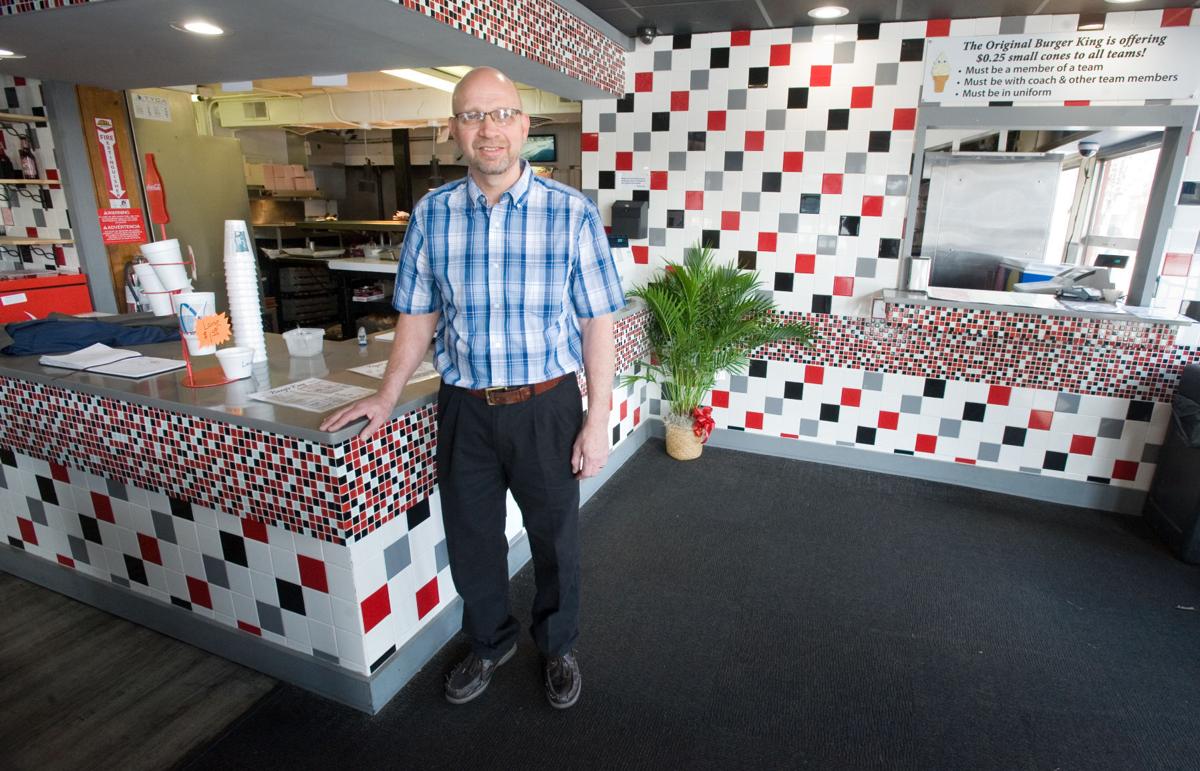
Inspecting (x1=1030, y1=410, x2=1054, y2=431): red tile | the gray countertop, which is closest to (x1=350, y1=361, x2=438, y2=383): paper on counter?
the gray countertop

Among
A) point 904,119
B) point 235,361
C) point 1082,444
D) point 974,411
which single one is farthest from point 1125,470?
point 235,361

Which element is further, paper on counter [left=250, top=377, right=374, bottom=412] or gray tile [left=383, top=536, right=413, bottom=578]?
gray tile [left=383, top=536, right=413, bottom=578]

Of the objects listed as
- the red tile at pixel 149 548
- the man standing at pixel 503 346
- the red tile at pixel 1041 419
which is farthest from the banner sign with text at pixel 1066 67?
the red tile at pixel 149 548

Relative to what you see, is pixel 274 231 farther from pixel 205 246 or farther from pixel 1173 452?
pixel 1173 452

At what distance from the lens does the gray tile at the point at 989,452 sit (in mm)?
3545

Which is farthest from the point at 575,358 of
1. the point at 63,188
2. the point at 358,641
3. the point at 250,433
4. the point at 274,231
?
the point at 274,231

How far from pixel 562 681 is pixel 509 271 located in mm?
1255

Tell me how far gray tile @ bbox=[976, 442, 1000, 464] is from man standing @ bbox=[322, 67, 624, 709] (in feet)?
8.93

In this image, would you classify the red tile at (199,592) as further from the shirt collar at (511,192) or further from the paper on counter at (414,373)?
the shirt collar at (511,192)

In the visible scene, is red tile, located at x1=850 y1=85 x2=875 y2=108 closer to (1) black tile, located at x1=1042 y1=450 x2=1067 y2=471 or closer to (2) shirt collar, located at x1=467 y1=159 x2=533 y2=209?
(1) black tile, located at x1=1042 y1=450 x2=1067 y2=471

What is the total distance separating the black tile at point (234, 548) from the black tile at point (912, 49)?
3.71 meters

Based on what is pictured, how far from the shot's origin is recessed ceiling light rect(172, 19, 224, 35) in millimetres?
2189

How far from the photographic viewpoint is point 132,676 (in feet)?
6.83

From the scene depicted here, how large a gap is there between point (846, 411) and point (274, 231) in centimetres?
757
